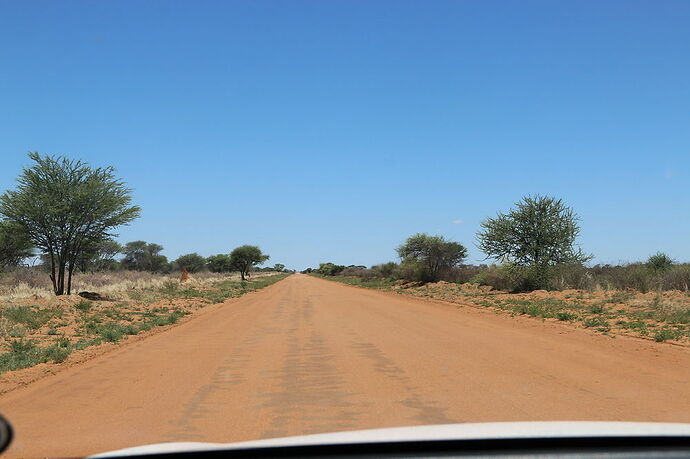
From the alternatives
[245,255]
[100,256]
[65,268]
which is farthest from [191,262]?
[65,268]

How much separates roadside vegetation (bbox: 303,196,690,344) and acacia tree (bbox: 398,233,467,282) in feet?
0.30

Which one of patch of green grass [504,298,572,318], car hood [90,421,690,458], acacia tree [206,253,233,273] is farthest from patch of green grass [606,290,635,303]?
acacia tree [206,253,233,273]

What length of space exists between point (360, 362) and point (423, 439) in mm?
6874

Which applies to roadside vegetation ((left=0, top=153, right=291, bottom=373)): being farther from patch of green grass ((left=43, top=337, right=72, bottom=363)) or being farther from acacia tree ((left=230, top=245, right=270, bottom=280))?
acacia tree ((left=230, top=245, right=270, bottom=280))

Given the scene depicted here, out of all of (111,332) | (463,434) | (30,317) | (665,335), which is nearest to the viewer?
(463,434)

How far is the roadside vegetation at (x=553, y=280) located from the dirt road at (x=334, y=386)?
3843 millimetres

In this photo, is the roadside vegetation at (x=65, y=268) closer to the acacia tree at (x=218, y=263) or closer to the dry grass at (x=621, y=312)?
the dry grass at (x=621, y=312)

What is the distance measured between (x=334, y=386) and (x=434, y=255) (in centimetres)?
4333

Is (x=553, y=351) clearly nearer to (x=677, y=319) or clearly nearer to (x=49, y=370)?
(x=677, y=319)

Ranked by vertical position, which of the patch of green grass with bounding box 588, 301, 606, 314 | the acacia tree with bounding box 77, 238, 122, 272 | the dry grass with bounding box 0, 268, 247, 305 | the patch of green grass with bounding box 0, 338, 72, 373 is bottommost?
the patch of green grass with bounding box 0, 338, 72, 373

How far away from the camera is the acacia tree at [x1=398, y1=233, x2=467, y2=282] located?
50125 millimetres

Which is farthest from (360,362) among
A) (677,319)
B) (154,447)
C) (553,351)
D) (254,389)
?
(677,319)

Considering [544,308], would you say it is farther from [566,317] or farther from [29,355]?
[29,355]

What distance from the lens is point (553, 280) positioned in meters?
31.9
